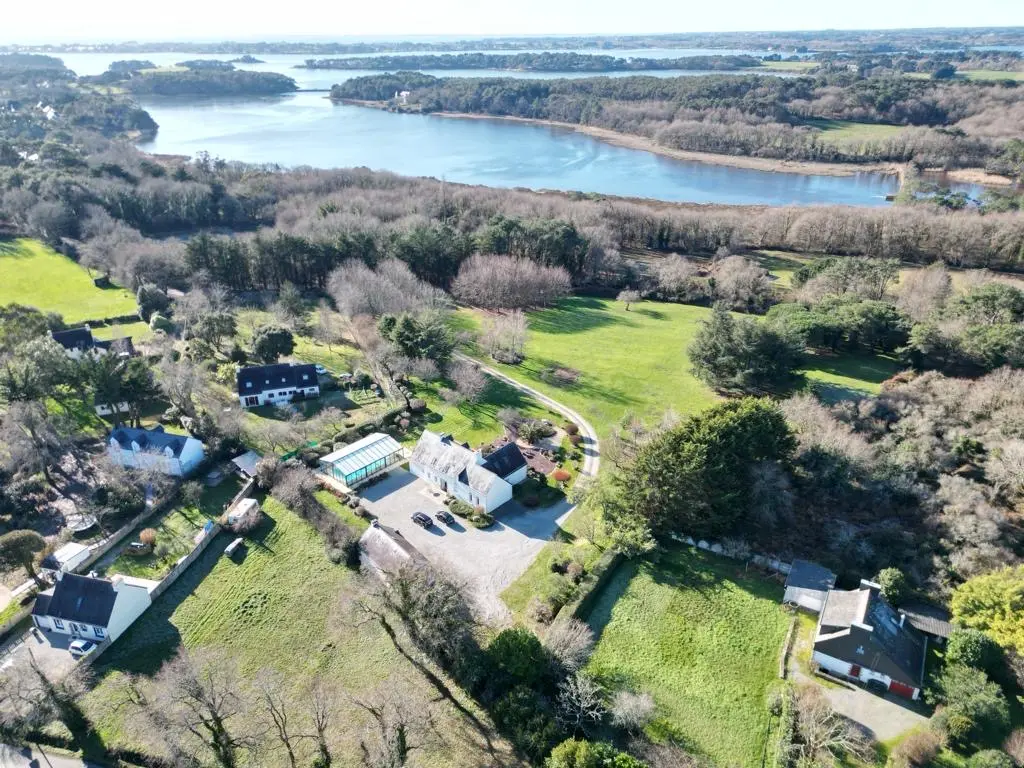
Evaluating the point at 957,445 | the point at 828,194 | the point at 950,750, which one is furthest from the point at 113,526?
the point at 828,194

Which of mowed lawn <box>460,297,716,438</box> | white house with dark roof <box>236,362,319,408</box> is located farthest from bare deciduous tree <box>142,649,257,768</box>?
mowed lawn <box>460,297,716,438</box>

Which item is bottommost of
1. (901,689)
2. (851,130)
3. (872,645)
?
(901,689)

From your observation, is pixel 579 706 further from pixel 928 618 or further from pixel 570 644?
pixel 928 618

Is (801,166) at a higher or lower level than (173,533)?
higher

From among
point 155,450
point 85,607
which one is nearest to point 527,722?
point 85,607

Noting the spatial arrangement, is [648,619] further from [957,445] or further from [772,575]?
[957,445]

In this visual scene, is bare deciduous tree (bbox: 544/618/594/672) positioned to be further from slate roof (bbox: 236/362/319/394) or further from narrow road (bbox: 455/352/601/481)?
slate roof (bbox: 236/362/319/394)

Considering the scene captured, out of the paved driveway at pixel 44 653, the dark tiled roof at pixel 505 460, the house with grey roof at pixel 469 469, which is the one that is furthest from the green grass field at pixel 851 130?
the paved driveway at pixel 44 653

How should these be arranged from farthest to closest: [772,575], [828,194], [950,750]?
[828,194] → [772,575] → [950,750]
